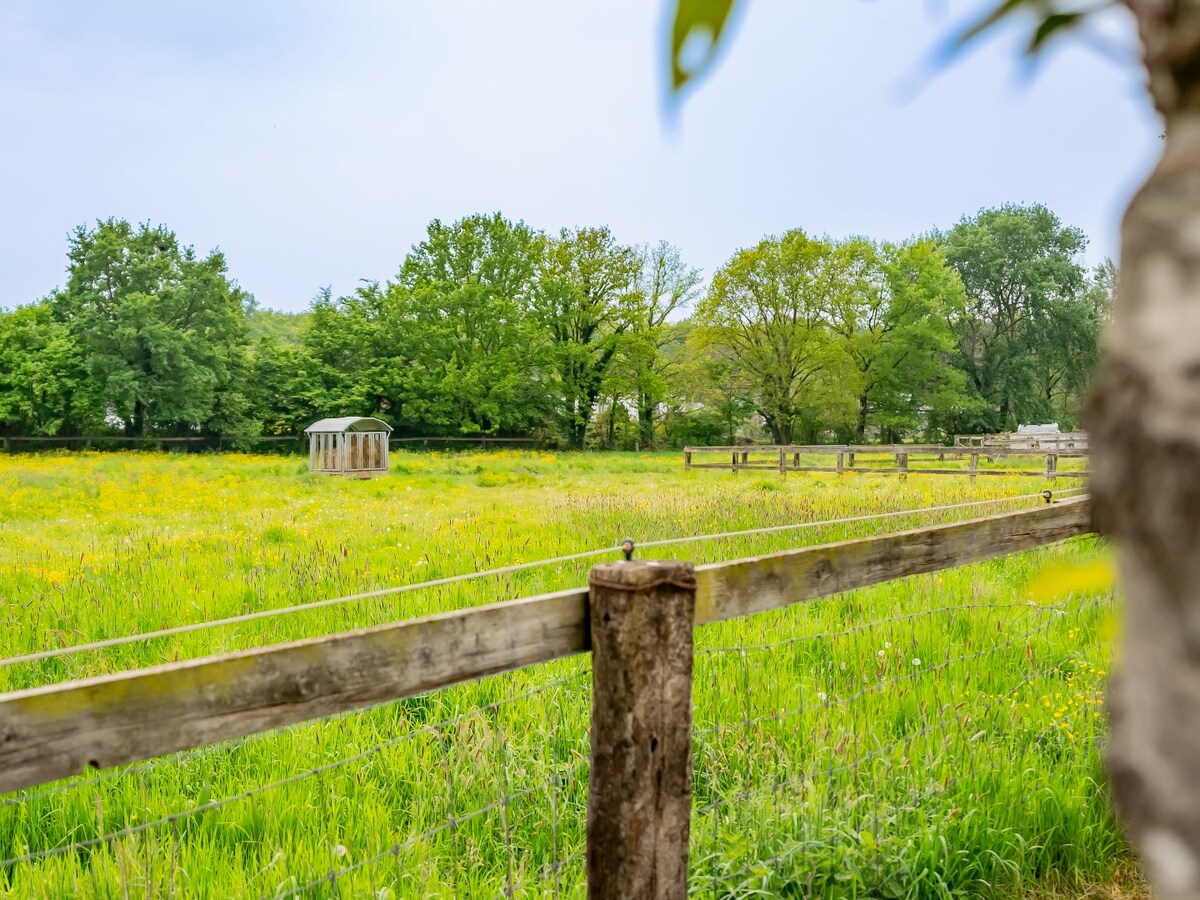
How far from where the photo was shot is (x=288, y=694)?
1.72 metres

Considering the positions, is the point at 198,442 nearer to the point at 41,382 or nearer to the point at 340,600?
the point at 41,382

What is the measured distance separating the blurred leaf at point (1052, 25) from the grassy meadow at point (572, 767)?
399 millimetres

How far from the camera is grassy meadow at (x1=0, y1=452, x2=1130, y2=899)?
266 centimetres

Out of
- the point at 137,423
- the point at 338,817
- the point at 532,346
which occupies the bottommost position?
the point at 338,817

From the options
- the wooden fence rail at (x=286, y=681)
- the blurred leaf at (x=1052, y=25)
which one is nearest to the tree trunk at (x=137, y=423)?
the wooden fence rail at (x=286, y=681)

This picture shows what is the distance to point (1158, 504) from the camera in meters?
0.26

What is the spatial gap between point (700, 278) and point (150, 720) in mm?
46888

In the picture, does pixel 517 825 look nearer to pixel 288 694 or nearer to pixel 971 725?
pixel 288 694

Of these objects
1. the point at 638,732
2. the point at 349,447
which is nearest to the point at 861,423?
the point at 349,447

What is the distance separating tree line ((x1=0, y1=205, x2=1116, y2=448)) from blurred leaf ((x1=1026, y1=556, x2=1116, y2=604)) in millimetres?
40388

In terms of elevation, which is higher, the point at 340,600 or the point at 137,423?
the point at 137,423

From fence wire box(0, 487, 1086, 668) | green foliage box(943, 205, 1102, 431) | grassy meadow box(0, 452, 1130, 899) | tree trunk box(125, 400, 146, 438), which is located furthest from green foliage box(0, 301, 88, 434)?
green foliage box(943, 205, 1102, 431)

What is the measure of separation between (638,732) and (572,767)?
1.50 metres

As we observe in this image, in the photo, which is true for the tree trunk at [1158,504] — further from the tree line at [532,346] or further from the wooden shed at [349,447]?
the tree line at [532,346]
